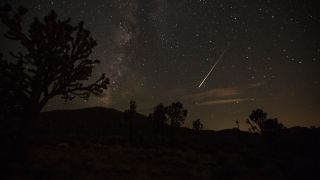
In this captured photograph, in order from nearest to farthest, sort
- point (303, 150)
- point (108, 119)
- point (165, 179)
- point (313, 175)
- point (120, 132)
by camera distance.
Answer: point (165, 179), point (313, 175), point (303, 150), point (120, 132), point (108, 119)

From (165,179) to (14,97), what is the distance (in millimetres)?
8386

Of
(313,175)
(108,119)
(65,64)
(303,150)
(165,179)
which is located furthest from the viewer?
(108,119)

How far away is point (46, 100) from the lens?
16.4 m

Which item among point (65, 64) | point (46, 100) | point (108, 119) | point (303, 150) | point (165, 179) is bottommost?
point (165, 179)

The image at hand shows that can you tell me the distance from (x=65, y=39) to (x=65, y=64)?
1.23 m

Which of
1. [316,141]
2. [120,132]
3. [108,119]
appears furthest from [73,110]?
[316,141]

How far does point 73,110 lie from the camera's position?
149 m

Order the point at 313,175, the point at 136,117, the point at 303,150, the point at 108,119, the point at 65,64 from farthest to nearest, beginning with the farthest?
the point at 136,117 → the point at 108,119 → the point at 303,150 → the point at 65,64 → the point at 313,175

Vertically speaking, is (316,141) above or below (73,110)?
below

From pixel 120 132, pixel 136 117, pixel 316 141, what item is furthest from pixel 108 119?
pixel 316 141

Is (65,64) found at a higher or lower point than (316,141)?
higher

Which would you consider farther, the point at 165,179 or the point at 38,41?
the point at 38,41

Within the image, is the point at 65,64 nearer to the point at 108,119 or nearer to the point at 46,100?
the point at 46,100

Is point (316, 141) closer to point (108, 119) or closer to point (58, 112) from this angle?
point (108, 119)
